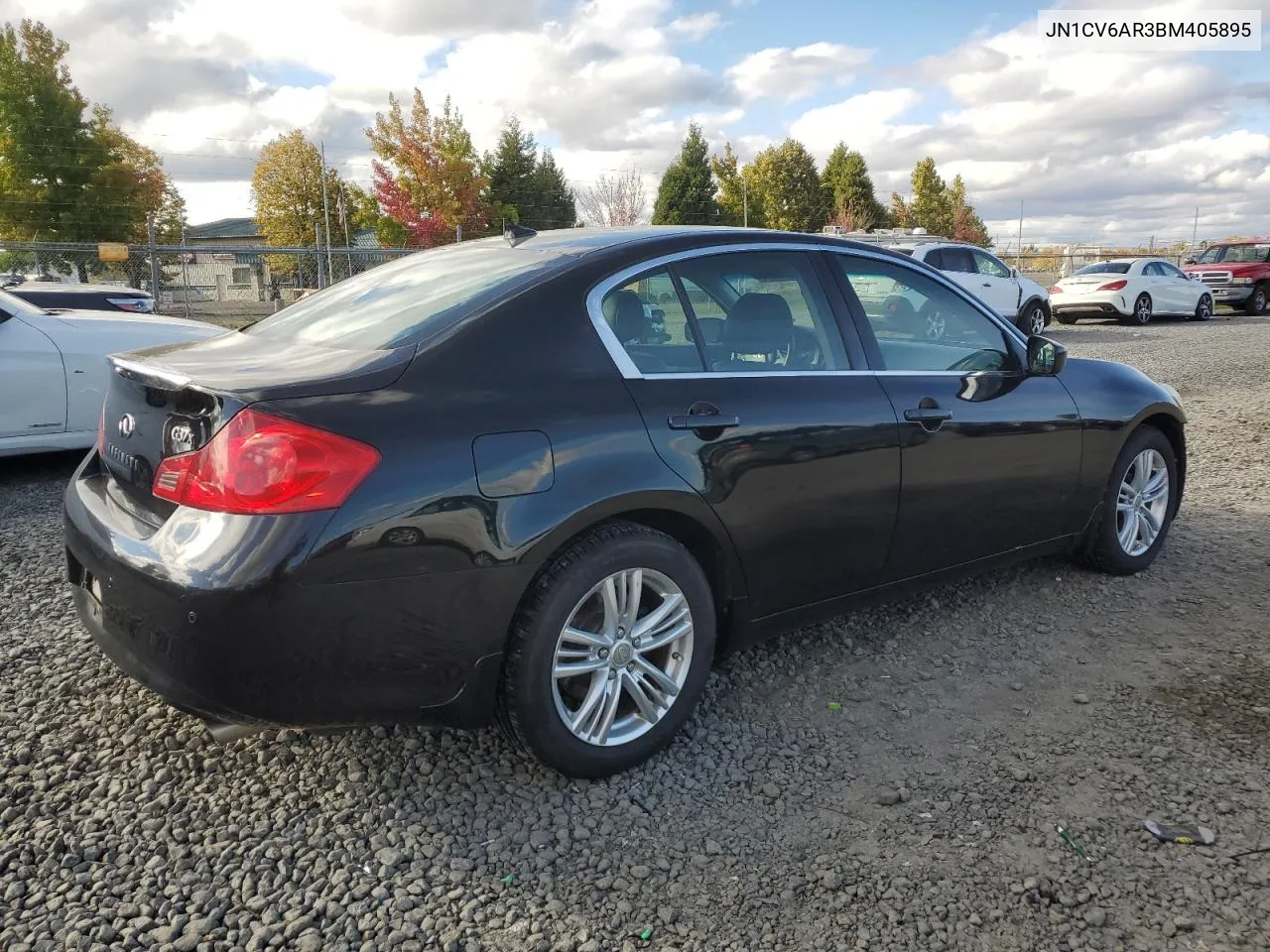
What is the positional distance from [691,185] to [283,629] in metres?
45.9

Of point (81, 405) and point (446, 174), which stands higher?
point (446, 174)

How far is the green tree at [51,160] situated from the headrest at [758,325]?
34318 millimetres

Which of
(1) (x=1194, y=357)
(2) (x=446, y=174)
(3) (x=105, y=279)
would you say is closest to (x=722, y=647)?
(1) (x=1194, y=357)

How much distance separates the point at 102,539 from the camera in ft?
8.84

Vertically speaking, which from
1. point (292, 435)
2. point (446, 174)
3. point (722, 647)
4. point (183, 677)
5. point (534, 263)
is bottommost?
point (722, 647)

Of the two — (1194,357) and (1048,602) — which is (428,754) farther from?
(1194,357)

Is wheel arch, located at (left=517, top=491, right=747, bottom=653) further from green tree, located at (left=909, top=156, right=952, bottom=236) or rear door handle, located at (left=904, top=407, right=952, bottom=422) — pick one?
green tree, located at (left=909, top=156, right=952, bottom=236)

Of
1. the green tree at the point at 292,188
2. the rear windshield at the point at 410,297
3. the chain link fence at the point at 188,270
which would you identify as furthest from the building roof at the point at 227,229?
the rear windshield at the point at 410,297

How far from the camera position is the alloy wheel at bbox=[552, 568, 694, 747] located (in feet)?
9.20

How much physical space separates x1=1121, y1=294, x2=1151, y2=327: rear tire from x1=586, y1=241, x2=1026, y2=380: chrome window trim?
63.0 ft

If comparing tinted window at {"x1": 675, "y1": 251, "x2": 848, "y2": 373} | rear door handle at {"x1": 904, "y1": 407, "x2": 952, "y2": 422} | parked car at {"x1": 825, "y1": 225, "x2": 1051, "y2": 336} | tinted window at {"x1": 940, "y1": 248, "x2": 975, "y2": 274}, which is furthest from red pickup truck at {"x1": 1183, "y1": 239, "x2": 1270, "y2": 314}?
tinted window at {"x1": 675, "y1": 251, "x2": 848, "y2": 373}

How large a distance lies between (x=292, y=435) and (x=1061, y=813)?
226 cm

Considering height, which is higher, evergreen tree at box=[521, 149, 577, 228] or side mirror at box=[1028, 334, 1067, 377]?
evergreen tree at box=[521, 149, 577, 228]

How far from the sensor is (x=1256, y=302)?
24.5 meters
